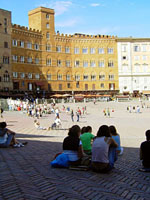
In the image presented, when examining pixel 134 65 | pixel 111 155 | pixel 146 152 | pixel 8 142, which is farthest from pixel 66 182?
pixel 134 65

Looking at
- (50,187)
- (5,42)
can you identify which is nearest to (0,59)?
(5,42)

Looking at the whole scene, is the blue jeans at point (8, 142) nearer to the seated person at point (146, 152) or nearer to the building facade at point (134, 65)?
the seated person at point (146, 152)

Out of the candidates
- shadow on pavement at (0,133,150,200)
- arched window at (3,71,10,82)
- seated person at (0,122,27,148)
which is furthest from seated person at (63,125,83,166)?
arched window at (3,71,10,82)

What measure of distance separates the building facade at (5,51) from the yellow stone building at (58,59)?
5.01 ft

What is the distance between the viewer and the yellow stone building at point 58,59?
64.4 meters

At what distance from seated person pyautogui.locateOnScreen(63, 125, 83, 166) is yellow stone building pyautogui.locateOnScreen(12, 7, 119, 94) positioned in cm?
5579

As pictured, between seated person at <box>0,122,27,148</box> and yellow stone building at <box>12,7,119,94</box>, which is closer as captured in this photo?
seated person at <box>0,122,27,148</box>

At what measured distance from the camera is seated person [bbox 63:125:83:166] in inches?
313

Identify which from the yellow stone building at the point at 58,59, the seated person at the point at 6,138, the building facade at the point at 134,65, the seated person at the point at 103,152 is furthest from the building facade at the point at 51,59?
the seated person at the point at 103,152

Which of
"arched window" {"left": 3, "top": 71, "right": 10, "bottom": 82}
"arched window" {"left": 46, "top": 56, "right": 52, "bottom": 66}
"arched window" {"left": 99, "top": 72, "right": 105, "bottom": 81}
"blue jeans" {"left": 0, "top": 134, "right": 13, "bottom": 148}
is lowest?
"blue jeans" {"left": 0, "top": 134, "right": 13, "bottom": 148}

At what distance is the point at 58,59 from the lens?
71688mm

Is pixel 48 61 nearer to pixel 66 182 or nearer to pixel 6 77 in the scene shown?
pixel 6 77

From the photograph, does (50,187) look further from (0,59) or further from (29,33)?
(29,33)

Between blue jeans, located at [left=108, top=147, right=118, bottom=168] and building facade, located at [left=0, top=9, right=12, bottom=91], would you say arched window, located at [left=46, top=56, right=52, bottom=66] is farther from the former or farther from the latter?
blue jeans, located at [left=108, top=147, right=118, bottom=168]
